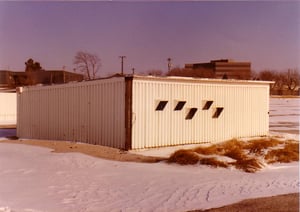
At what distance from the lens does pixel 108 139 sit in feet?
46.9

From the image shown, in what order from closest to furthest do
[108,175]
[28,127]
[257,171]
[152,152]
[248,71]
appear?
[108,175]
[257,171]
[152,152]
[28,127]
[248,71]

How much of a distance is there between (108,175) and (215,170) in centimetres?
274

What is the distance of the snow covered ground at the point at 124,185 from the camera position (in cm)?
652

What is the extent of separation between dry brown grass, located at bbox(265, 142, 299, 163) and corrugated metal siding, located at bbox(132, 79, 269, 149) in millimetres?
3892

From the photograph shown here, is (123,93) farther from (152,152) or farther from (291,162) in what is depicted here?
(291,162)

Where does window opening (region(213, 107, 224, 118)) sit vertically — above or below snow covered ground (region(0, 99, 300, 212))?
above

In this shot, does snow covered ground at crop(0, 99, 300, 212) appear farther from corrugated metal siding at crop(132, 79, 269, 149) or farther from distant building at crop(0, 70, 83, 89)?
distant building at crop(0, 70, 83, 89)

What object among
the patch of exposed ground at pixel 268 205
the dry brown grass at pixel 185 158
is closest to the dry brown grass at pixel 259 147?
the dry brown grass at pixel 185 158

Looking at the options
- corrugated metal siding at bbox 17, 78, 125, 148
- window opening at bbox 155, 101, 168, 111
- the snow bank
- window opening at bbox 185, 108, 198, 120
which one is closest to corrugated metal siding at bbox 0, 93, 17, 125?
corrugated metal siding at bbox 17, 78, 125, 148

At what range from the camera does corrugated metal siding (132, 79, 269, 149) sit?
1366 centimetres

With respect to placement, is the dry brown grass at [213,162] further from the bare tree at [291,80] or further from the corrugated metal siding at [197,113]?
the bare tree at [291,80]

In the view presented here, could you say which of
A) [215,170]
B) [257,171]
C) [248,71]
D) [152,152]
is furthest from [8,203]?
[248,71]

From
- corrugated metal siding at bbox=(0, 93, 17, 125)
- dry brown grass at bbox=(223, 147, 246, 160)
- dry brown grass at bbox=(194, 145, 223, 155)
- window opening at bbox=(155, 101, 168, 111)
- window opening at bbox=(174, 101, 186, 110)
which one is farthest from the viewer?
corrugated metal siding at bbox=(0, 93, 17, 125)

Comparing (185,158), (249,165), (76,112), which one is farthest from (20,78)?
(249,165)
